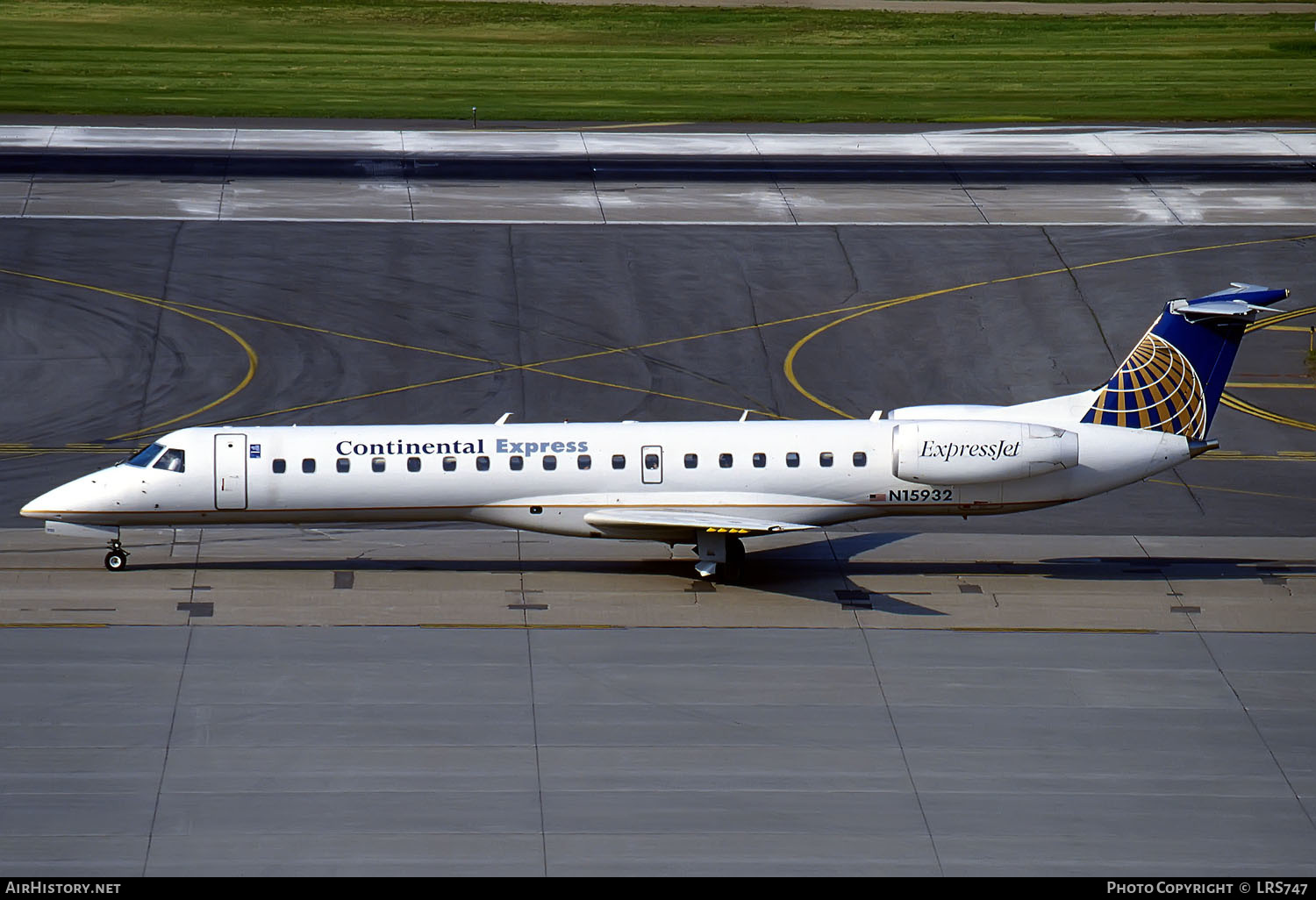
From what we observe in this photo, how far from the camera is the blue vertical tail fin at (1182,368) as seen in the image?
1421 inches

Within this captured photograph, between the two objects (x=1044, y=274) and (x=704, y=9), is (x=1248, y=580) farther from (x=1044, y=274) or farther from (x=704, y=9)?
(x=704, y=9)

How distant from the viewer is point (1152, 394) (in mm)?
36094

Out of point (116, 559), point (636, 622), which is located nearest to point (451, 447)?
point (636, 622)

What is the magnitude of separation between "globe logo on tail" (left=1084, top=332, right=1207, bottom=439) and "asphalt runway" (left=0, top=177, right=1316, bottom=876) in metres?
3.34

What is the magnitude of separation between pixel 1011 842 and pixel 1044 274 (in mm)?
32933

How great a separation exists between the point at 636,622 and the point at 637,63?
5579cm

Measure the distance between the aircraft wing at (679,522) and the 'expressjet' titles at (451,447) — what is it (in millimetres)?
1493

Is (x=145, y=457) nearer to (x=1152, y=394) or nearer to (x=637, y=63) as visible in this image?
(x=1152, y=394)

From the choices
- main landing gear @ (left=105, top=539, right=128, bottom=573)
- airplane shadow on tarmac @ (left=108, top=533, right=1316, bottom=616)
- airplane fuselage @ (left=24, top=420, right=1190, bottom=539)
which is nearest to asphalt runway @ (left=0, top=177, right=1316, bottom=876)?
airplane shadow on tarmac @ (left=108, top=533, right=1316, bottom=616)

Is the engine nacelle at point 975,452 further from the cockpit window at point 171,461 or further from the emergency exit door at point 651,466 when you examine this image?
the cockpit window at point 171,461

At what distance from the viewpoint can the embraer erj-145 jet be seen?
35.0 meters

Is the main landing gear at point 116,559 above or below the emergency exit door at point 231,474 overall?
below

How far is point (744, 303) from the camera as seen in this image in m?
53.7

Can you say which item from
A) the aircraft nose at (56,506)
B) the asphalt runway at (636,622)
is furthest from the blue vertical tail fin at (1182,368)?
the aircraft nose at (56,506)
